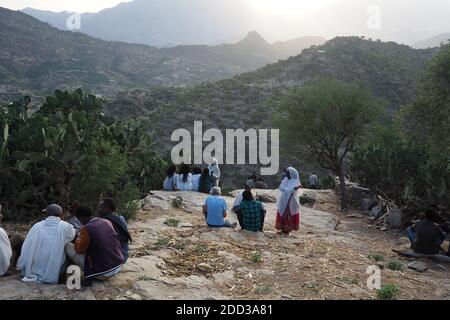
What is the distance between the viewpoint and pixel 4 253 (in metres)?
6.18

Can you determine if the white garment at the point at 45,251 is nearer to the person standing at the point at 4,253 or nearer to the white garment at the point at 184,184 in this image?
the person standing at the point at 4,253

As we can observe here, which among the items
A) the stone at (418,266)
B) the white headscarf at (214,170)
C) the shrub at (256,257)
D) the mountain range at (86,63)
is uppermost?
the mountain range at (86,63)

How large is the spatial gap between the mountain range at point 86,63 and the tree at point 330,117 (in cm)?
4749

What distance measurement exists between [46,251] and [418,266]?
23.9ft

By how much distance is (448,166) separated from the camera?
1355 centimetres

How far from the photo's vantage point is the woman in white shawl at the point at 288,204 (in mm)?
10836

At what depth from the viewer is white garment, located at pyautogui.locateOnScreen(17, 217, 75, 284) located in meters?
6.06

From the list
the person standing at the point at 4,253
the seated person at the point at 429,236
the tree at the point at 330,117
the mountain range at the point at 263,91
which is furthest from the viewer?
the mountain range at the point at 263,91

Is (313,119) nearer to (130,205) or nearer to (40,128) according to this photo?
(130,205)

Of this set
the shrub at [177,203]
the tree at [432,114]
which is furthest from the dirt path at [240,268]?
the tree at [432,114]

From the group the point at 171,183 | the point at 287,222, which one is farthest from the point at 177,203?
the point at 287,222

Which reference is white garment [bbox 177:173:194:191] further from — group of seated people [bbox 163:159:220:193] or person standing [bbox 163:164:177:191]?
person standing [bbox 163:164:177:191]

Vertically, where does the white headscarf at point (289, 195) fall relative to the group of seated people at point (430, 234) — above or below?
above

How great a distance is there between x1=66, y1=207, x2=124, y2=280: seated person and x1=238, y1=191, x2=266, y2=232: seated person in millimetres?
4628
